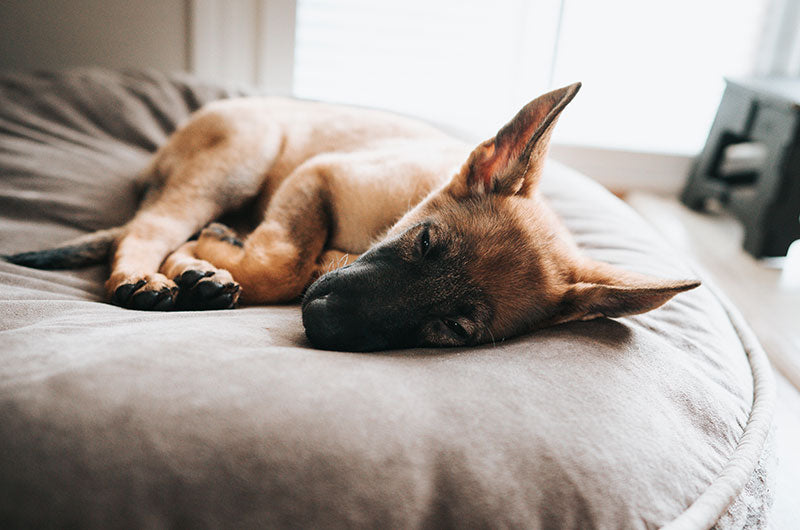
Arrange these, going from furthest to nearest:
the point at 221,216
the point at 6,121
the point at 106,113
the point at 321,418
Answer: the point at 106,113
the point at 6,121
the point at 221,216
the point at 321,418

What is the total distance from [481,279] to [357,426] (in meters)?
0.67

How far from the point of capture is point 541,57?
4.81 metres

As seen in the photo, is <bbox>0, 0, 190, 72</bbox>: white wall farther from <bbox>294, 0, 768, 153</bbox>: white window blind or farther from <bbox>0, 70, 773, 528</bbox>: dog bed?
<bbox>0, 70, 773, 528</bbox>: dog bed

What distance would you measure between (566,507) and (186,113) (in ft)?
10.3

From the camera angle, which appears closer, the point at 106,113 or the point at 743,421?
the point at 743,421

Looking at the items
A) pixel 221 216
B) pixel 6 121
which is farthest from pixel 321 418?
pixel 6 121

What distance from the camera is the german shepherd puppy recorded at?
164 centimetres

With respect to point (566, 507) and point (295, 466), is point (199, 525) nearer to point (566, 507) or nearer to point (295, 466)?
point (295, 466)

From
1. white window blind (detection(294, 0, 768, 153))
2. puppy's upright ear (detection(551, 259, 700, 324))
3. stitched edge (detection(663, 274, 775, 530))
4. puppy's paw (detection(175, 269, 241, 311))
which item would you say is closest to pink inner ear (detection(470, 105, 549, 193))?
puppy's upright ear (detection(551, 259, 700, 324))

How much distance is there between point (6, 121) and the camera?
2914 mm

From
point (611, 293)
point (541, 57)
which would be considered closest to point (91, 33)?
point (541, 57)

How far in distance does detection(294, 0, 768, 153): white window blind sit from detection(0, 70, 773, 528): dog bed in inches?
129

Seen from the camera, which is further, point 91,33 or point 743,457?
point 91,33

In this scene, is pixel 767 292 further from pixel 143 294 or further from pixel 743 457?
pixel 143 294
